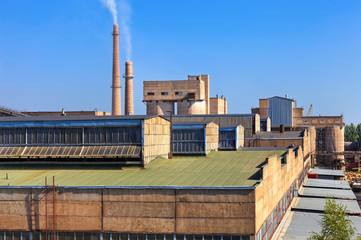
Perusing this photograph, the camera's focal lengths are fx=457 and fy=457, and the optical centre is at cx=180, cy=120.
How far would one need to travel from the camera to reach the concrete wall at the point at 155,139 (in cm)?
4256

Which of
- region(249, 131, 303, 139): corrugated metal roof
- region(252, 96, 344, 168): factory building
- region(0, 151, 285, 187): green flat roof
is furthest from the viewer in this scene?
region(252, 96, 344, 168): factory building

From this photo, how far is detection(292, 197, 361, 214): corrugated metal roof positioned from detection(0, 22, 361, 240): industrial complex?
0.13 meters

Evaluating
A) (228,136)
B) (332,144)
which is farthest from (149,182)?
(332,144)

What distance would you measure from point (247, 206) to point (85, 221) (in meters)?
11.8

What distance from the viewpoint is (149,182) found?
34.7 metres

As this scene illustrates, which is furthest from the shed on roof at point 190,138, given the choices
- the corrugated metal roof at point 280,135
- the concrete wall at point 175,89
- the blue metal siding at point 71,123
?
the concrete wall at point 175,89

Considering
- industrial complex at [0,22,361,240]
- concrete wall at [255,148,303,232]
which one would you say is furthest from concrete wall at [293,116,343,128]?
concrete wall at [255,148,303,232]

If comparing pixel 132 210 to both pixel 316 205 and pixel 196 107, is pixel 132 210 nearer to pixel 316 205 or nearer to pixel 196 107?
pixel 316 205

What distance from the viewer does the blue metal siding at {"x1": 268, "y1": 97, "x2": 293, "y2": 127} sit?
12425 centimetres

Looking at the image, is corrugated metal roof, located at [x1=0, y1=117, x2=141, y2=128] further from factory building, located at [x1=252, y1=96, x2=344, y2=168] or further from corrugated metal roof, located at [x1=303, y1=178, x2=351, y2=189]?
factory building, located at [x1=252, y1=96, x2=344, y2=168]

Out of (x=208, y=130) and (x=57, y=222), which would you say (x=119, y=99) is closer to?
(x=208, y=130)

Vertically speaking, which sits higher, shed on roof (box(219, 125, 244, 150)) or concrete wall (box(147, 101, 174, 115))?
concrete wall (box(147, 101, 174, 115))

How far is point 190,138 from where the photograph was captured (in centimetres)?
5125

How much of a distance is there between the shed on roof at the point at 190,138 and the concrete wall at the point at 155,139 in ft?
8.17
